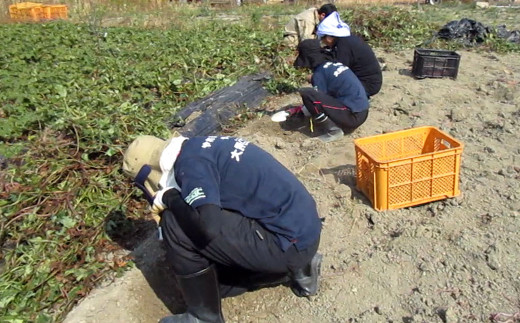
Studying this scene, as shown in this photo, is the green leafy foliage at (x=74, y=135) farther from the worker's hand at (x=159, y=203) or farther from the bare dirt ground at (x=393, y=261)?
the worker's hand at (x=159, y=203)

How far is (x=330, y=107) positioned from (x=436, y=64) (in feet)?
7.99

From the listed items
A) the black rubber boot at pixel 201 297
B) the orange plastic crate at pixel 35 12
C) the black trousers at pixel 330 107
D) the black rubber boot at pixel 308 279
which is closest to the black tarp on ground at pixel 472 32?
the black trousers at pixel 330 107

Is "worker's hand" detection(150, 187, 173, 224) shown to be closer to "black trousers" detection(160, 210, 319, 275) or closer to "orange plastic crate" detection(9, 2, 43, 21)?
"black trousers" detection(160, 210, 319, 275)

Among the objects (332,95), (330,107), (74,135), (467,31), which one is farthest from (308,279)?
(467,31)

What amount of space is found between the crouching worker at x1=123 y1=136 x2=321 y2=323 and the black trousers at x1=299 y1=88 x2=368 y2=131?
2283 millimetres

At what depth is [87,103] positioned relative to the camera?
5086mm

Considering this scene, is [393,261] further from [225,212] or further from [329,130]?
[329,130]

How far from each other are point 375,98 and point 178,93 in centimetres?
241

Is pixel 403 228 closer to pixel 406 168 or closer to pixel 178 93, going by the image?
pixel 406 168

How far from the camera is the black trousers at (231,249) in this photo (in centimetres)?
256

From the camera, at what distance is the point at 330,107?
4832 mm

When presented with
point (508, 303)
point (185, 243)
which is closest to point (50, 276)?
point (185, 243)

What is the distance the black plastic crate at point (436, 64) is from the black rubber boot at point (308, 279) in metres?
4.32

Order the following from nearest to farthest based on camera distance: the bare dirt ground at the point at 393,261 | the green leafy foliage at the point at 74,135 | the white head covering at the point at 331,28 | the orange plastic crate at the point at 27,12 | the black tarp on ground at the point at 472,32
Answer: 1. the bare dirt ground at the point at 393,261
2. the green leafy foliage at the point at 74,135
3. the white head covering at the point at 331,28
4. the black tarp on ground at the point at 472,32
5. the orange plastic crate at the point at 27,12
